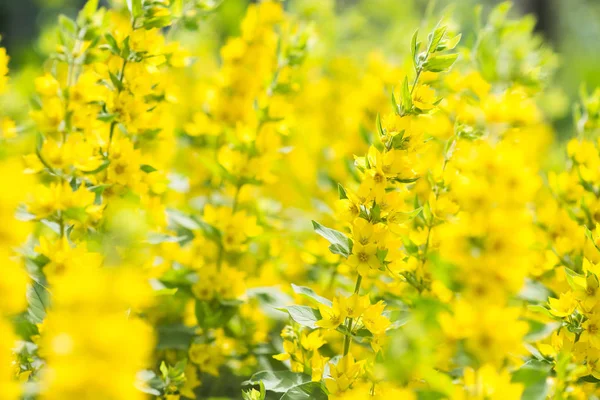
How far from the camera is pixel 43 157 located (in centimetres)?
89

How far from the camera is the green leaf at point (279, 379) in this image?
825mm

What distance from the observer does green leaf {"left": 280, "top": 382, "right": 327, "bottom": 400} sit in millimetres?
797

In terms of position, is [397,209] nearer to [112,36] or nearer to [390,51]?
[112,36]

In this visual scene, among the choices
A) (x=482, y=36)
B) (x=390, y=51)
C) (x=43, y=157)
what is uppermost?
(x=482, y=36)

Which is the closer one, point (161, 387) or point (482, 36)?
point (161, 387)

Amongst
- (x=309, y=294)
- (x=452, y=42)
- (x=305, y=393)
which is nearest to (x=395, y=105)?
(x=452, y=42)

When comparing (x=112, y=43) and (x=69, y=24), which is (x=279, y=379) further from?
(x=69, y=24)

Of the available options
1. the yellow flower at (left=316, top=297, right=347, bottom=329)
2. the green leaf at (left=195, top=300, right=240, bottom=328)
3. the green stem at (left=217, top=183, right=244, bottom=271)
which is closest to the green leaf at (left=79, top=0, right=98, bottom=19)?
the green stem at (left=217, top=183, right=244, bottom=271)

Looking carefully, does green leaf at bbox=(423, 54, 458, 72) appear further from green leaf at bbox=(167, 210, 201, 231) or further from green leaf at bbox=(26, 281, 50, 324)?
green leaf at bbox=(26, 281, 50, 324)

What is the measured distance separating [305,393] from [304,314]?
105mm

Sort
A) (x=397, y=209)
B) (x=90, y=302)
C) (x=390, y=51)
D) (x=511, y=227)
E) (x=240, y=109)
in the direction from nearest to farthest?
1. (x=90, y=302)
2. (x=511, y=227)
3. (x=397, y=209)
4. (x=240, y=109)
5. (x=390, y=51)

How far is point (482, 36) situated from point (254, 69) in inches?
18.7

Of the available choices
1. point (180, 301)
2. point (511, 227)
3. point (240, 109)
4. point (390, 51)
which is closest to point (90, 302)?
point (511, 227)

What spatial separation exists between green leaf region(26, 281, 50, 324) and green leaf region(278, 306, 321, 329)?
0.33 metres
